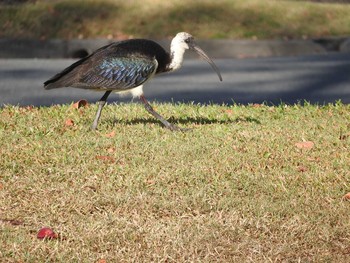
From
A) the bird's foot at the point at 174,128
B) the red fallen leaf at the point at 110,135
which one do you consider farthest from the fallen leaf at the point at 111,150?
the bird's foot at the point at 174,128

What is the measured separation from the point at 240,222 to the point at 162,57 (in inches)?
112

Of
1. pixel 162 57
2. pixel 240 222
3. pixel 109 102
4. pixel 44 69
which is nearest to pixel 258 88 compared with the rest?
pixel 109 102

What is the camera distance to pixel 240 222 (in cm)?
607

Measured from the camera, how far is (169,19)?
18750 mm

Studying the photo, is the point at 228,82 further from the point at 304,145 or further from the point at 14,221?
the point at 14,221

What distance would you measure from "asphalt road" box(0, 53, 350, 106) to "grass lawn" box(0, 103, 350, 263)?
2.72 meters

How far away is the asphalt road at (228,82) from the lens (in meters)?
12.3

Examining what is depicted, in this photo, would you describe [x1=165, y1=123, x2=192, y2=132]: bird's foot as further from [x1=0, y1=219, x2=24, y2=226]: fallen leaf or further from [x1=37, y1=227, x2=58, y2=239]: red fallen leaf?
[x1=37, y1=227, x2=58, y2=239]: red fallen leaf

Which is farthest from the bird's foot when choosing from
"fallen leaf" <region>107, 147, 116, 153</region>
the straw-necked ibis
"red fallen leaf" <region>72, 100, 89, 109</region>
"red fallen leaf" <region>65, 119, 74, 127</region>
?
"red fallen leaf" <region>72, 100, 89, 109</region>

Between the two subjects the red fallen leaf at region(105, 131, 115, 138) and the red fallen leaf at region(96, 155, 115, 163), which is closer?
the red fallen leaf at region(96, 155, 115, 163)

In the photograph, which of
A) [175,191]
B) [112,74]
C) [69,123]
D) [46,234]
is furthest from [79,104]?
[46,234]

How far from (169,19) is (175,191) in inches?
484

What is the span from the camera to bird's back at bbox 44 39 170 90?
8.43 metres

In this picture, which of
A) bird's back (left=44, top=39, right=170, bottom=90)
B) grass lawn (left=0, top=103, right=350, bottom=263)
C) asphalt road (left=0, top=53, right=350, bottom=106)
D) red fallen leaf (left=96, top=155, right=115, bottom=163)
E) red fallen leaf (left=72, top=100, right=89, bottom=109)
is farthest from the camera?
asphalt road (left=0, top=53, right=350, bottom=106)
